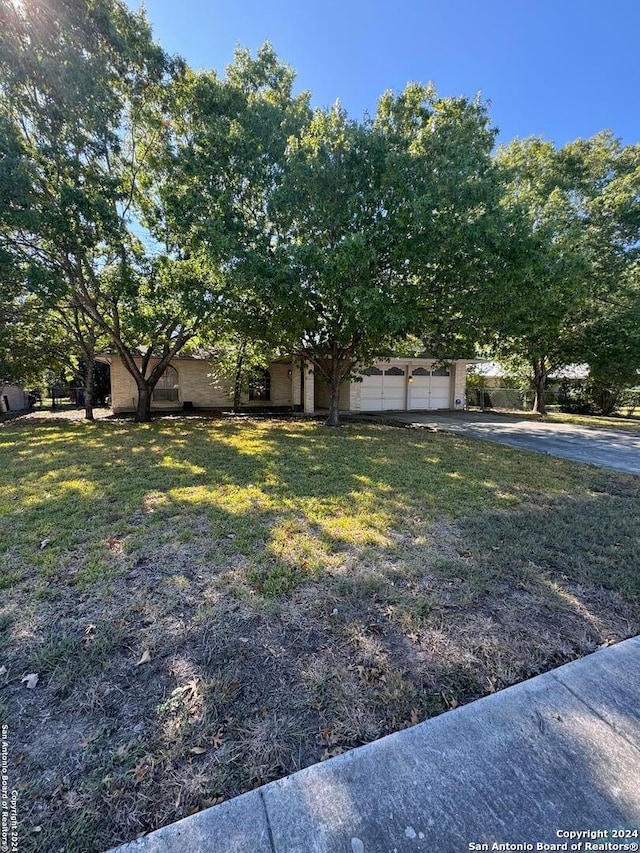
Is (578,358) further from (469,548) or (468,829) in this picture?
(468,829)

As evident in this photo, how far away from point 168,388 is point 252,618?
53.3 feet

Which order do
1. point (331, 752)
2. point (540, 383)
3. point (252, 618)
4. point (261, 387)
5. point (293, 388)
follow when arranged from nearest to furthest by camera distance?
point (331, 752), point (252, 618), point (540, 383), point (261, 387), point (293, 388)

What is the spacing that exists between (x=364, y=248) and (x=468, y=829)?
7784 millimetres

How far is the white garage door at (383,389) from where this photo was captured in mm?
17688

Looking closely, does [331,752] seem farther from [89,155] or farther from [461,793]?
[89,155]

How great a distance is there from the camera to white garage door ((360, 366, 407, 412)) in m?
17.7

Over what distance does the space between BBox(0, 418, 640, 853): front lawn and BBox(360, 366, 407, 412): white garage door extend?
12632mm

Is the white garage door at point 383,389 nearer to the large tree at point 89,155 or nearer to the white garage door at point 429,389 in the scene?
the white garage door at point 429,389

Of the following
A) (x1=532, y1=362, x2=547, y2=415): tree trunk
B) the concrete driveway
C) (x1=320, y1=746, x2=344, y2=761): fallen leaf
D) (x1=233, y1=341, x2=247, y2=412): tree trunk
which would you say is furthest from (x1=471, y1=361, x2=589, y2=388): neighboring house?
(x1=320, y1=746, x2=344, y2=761): fallen leaf

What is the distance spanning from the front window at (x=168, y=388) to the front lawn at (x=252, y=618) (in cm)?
1216

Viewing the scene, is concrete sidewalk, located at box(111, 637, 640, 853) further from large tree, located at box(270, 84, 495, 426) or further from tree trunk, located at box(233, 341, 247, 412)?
tree trunk, located at box(233, 341, 247, 412)

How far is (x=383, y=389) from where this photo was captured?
A: 18031 millimetres

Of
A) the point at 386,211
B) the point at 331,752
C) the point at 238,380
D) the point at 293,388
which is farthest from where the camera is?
the point at 293,388

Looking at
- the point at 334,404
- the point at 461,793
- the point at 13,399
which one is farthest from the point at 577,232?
the point at 13,399
